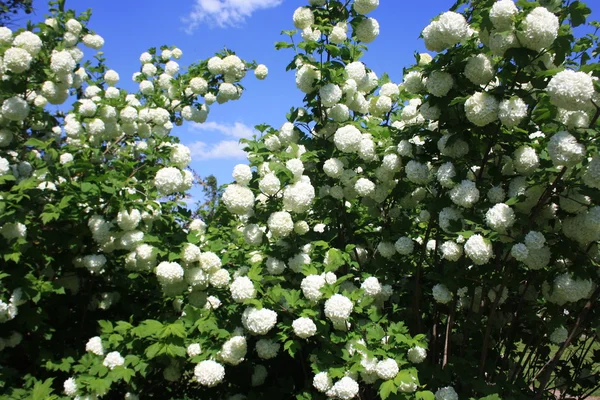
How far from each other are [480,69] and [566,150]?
76 centimetres

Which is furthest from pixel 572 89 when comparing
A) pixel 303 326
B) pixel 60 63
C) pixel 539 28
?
pixel 60 63

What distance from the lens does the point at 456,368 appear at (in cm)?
329

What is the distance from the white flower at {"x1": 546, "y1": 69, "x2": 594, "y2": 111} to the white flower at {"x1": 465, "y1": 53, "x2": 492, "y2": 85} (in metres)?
0.52

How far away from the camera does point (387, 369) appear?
2.86 m

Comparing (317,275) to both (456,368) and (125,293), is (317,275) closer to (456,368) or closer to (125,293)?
(456,368)

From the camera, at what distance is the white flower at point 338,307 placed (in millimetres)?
2906

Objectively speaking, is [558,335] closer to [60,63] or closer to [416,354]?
[416,354]

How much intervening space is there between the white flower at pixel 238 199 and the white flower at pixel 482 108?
1479mm

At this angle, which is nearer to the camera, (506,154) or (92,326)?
(506,154)

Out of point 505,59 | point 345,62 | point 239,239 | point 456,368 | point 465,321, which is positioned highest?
point 345,62

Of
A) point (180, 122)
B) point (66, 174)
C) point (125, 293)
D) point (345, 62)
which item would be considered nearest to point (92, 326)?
point (125, 293)

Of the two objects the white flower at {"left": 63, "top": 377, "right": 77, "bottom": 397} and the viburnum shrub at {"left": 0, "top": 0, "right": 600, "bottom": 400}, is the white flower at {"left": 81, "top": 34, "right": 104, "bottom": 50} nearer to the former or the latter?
the viburnum shrub at {"left": 0, "top": 0, "right": 600, "bottom": 400}

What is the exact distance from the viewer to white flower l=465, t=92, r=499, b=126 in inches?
110

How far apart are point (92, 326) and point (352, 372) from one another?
2277mm
